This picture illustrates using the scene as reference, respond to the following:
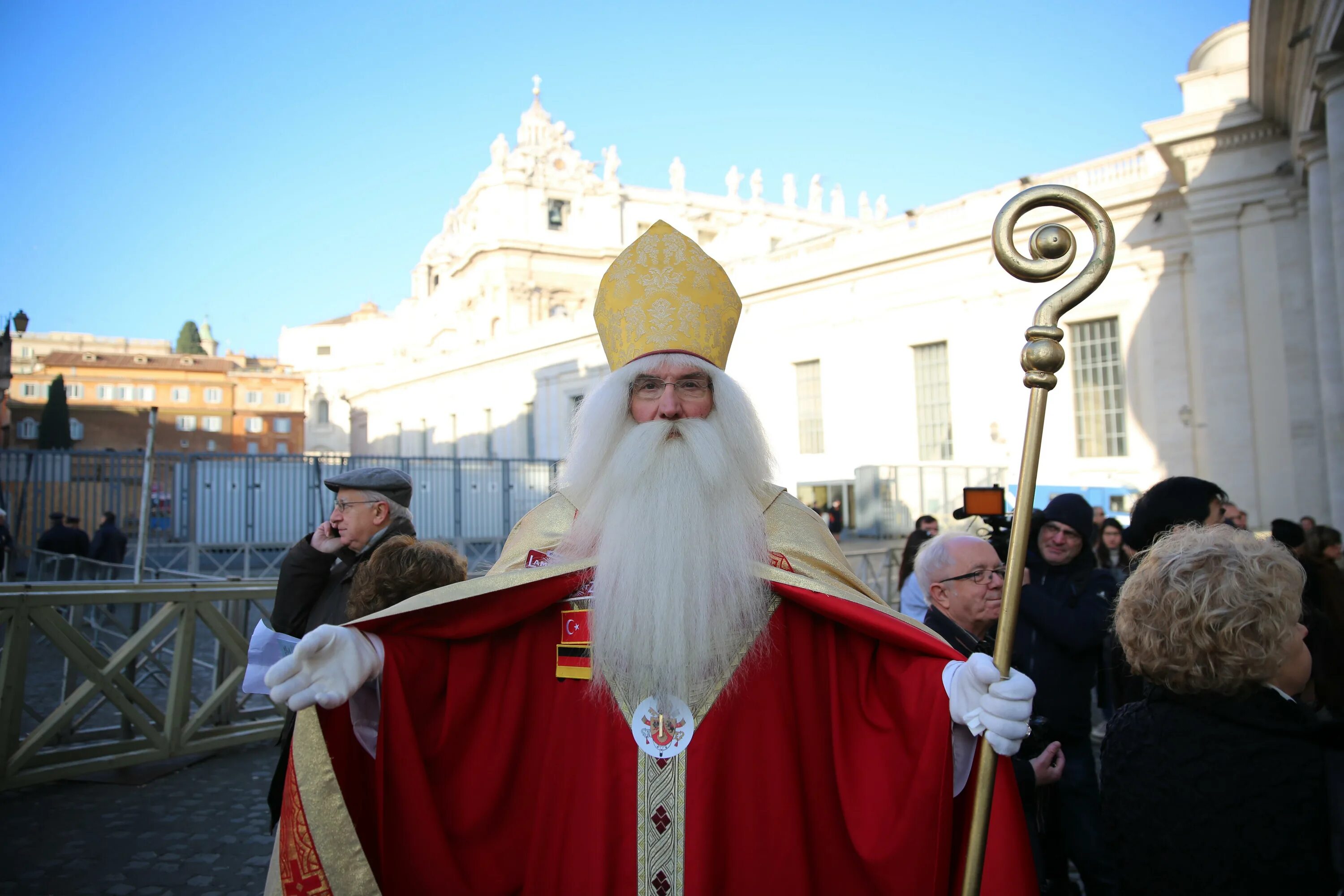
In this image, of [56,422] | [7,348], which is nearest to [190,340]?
[56,422]

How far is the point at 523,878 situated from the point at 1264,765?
1.57 m

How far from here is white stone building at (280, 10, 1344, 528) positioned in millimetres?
12078

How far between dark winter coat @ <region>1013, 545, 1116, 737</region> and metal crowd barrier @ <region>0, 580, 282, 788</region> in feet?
15.4

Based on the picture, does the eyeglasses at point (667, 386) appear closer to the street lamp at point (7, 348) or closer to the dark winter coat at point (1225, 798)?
the dark winter coat at point (1225, 798)

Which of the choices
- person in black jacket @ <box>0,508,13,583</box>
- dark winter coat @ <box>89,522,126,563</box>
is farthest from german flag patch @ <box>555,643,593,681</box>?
dark winter coat @ <box>89,522,126,563</box>

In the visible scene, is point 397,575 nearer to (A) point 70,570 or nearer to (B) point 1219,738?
(B) point 1219,738

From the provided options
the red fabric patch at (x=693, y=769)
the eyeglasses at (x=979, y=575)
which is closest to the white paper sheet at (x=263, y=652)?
the red fabric patch at (x=693, y=769)

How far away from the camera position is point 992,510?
341 centimetres

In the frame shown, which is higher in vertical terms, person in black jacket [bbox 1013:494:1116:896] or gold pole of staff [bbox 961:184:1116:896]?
gold pole of staff [bbox 961:184:1116:896]

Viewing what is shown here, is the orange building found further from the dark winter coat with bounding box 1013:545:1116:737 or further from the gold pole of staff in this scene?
the gold pole of staff

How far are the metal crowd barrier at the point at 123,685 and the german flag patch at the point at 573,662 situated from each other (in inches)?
163

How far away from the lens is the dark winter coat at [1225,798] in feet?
5.47

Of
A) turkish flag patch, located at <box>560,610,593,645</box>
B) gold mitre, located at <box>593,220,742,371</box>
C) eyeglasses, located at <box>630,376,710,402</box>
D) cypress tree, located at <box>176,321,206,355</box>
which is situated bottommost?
turkish flag patch, located at <box>560,610,593,645</box>

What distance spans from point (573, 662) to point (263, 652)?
0.68 m
